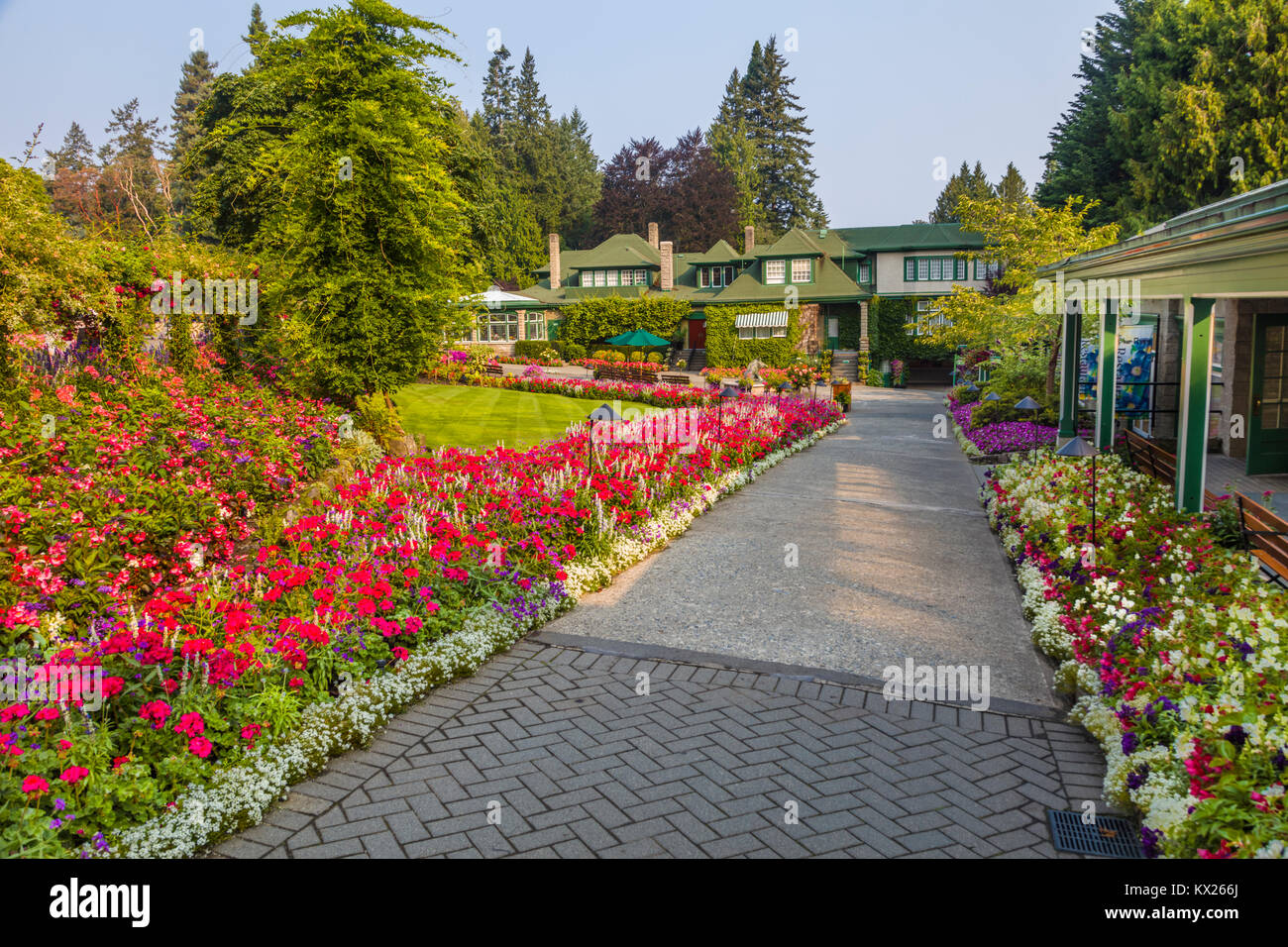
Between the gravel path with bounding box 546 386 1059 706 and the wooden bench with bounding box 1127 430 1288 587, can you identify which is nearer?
the wooden bench with bounding box 1127 430 1288 587

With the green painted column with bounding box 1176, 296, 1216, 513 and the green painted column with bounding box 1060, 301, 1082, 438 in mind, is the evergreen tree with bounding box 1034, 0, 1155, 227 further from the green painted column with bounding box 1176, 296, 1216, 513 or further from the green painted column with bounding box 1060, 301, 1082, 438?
the green painted column with bounding box 1176, 296, 1216, 513

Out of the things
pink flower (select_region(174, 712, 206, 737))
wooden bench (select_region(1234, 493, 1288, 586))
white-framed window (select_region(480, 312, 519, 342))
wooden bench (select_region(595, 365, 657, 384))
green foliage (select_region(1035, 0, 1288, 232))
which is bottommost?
pink flower (select_region(174, 712, 206, 737))

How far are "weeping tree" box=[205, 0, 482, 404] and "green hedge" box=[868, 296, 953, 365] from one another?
3359 cm

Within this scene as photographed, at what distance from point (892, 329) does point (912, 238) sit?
646cm

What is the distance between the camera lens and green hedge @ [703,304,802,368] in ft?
143

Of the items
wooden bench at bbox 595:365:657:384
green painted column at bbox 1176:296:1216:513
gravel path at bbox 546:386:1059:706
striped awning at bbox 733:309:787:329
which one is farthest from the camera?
striped awning at bbox 733:309:787:329

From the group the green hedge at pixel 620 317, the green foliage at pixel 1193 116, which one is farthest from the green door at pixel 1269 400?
the green hedge at pixel 620 317

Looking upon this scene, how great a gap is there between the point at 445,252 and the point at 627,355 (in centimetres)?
3116

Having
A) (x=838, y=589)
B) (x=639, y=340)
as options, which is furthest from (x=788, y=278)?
(x=838, y=589)

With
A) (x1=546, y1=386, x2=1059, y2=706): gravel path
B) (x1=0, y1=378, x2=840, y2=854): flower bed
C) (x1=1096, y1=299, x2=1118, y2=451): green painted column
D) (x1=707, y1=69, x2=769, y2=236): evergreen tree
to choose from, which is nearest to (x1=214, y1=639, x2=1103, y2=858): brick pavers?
(x1=0, y1=378, x2=840, y2=854): flower bed

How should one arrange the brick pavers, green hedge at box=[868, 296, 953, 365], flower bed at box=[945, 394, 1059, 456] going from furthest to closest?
green hedge at box=[868, 296, 953, 365]
flower bed at box=[945, 394, 1059, 456]
the brick pavers

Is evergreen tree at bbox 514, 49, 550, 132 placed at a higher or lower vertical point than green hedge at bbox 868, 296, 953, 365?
higher

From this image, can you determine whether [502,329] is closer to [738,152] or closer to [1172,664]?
[738,152]

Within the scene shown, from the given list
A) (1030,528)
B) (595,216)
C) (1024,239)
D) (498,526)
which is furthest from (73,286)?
(595,216)
